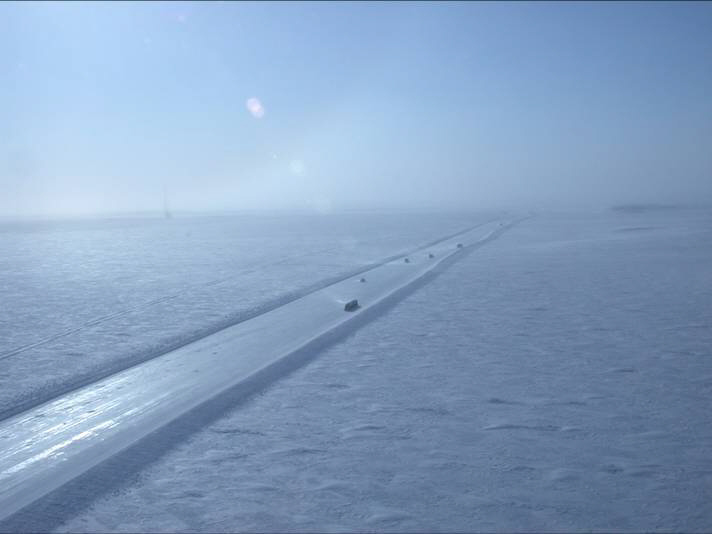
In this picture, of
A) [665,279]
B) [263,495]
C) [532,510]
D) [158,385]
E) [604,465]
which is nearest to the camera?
[532,510]

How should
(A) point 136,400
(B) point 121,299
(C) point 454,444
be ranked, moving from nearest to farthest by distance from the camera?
(C) point 454,444 < (A) point 136,400 < (B) point 121,299

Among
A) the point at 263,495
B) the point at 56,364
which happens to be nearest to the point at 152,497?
the point at 263,495

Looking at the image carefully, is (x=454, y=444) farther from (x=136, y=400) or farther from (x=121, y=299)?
(x=121, y=299)

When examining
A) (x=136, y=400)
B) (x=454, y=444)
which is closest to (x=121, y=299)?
(x=136, y=400)

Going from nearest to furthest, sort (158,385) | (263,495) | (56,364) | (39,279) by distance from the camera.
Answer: (263,495) → (158,385) → (56,364) → (39,279)

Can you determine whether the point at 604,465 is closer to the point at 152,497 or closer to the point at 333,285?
the point at 152,497

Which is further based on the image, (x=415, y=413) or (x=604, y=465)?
(x=415, y=413)

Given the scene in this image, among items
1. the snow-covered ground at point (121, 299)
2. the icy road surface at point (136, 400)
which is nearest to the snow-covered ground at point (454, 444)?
the icy road surface at point (136, 400)

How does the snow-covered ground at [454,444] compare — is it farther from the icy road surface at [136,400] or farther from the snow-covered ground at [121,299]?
the snow-covered ground at [121,299]
